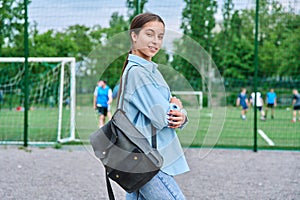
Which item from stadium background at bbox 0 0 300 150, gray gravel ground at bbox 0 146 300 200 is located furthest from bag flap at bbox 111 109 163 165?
stadium background at bbox 0 0 300 150

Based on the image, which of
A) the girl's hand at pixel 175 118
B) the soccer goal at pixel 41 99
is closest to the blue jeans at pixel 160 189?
the girl's hand at pixel 175 118

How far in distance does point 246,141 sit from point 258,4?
12.7 feet

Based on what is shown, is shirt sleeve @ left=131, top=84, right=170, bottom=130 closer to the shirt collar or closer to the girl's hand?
the girl's hand

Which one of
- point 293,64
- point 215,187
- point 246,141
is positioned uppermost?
point 293,64

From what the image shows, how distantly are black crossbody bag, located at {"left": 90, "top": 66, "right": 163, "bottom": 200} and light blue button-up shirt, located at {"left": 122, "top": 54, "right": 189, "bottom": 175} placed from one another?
0.04 metres

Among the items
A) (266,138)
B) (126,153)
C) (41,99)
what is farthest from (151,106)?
(41,99)

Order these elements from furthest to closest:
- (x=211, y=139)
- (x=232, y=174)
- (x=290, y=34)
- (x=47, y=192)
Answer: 1. (x=290, y=34)
2. (x=232, y=174)
3. (x=47, y=192)
4. (x=211, y=139)

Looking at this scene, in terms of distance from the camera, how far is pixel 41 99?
1906 centimetres

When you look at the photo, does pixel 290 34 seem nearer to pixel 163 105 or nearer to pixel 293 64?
pixel 293 64

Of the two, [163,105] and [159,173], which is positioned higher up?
[163,105]

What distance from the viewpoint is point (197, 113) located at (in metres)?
3.63

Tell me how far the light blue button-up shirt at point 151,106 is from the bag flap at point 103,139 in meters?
0.13

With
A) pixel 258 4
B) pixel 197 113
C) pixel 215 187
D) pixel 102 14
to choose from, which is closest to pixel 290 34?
pixel 258 4

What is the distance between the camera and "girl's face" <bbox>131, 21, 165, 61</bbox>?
2891 mm
